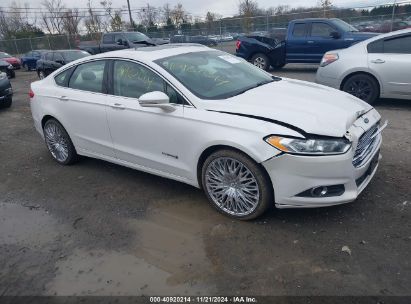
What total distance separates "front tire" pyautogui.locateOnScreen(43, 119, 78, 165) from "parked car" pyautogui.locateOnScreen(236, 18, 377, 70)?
916 cm

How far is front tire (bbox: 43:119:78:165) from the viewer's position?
524 centimetres

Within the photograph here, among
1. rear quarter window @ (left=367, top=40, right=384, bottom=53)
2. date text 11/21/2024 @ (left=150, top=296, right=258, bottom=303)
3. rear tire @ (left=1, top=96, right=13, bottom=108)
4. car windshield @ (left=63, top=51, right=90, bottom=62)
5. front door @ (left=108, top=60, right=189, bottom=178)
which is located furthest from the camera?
car windshield @ (left=63, top=51, right=90, bottom=62)

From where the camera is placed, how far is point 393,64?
688cm

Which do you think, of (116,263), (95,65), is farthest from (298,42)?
(116,263)

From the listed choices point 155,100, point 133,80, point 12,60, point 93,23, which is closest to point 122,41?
point 12,60

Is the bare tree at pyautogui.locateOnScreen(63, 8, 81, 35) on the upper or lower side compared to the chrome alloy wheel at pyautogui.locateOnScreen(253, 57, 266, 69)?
upper

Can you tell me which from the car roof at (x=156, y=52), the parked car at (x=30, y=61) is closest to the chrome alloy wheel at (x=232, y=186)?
the car roof at (x=156, y=52)

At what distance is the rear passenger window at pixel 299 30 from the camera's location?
12320mm

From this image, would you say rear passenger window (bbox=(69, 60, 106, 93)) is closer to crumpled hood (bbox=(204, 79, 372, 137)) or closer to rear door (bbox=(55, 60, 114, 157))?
rear door (bbox=(55, 60, 114, 157))

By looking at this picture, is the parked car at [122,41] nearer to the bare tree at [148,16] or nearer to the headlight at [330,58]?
the headlight at [330,58]

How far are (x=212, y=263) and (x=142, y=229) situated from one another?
0.93 m

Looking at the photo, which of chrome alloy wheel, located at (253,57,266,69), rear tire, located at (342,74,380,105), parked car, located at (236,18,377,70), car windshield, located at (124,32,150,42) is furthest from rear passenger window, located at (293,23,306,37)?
car windshield, located at (124,32,150,42)

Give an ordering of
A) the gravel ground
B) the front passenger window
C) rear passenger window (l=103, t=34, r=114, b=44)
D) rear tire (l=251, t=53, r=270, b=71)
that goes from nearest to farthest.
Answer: the gravel ground → the front passenger window → rear tire (l=251, t=53, r=270, b=71) → rear passenger window (l=103, t=34, r=114, b=44)

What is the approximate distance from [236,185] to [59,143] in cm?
308
